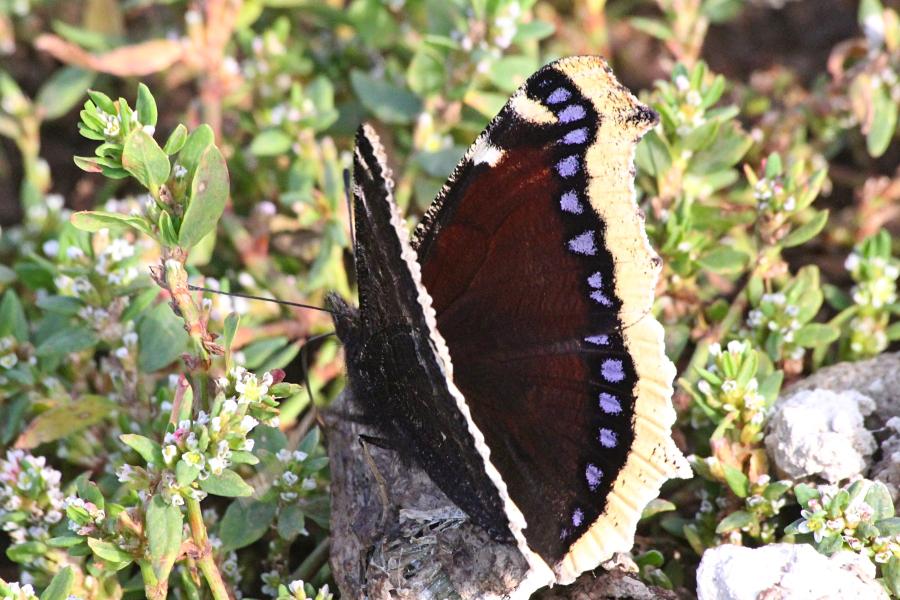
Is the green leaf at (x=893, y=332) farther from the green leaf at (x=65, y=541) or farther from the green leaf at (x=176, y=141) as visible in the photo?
the green leaf at (x=65, y=541)

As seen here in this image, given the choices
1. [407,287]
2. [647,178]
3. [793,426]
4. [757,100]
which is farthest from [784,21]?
[407,287]

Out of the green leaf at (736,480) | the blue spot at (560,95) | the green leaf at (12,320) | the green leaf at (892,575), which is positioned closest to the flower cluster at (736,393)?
the green leaf at (736,480)

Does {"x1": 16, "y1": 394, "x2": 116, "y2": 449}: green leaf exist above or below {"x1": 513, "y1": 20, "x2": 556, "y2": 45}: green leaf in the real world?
below

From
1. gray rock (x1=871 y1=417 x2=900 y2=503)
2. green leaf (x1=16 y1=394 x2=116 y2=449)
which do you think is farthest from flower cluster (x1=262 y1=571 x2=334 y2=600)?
gray rock (x1=871 y1=417 x2=900 y2=503)

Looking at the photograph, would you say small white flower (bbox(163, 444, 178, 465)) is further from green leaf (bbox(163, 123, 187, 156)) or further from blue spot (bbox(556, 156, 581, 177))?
blue spot (bbox(556, 156, 581, 177))

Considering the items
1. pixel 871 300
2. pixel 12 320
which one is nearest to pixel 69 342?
pixel 12 320

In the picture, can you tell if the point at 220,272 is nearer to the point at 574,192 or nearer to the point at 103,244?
the point at 103,244
